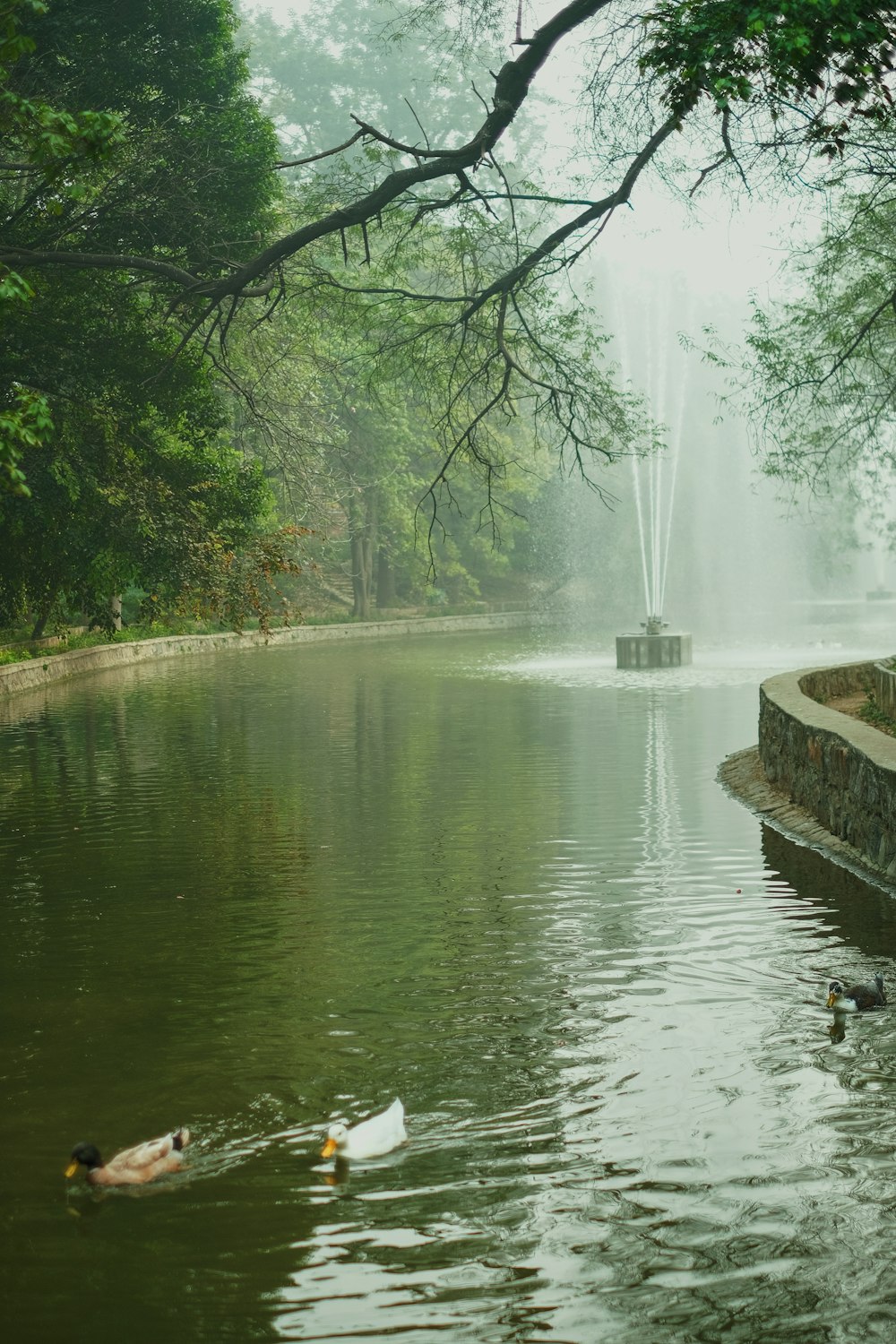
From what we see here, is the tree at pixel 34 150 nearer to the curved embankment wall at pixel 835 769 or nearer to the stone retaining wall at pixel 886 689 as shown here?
the curved embankment wall at pixel 835 769

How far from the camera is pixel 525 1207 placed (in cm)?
550

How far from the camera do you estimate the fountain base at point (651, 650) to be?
34.5 metres

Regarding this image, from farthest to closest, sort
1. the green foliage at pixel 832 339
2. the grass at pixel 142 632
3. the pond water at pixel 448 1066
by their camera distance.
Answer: the grass at pixel 142 632 → the green foliage at pixel 832 339 → the pond water at pixel 448 1066

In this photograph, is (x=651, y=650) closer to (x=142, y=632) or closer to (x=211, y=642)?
(x=142, y=632)

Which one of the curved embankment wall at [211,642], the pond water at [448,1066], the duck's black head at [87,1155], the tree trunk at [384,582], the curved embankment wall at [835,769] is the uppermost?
the tree trunk at [384,582]

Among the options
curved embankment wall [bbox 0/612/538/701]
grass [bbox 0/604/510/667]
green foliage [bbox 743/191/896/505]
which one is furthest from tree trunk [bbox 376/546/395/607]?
green foliage [bbox 743/191/896/505]

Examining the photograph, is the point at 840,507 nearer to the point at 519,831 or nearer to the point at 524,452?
the point at 524,452

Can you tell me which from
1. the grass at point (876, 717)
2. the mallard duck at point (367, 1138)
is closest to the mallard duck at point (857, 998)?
the mallard duck at point (367, 1138)

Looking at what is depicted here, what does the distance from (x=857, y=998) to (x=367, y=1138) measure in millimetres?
2784

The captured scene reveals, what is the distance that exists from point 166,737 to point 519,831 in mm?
8804

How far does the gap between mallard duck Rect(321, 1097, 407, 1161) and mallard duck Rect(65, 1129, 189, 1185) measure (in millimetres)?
565

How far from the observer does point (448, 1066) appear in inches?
278

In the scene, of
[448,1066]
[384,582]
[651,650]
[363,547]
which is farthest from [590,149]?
[384,582]

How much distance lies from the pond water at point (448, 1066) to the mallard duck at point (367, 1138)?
8cm
